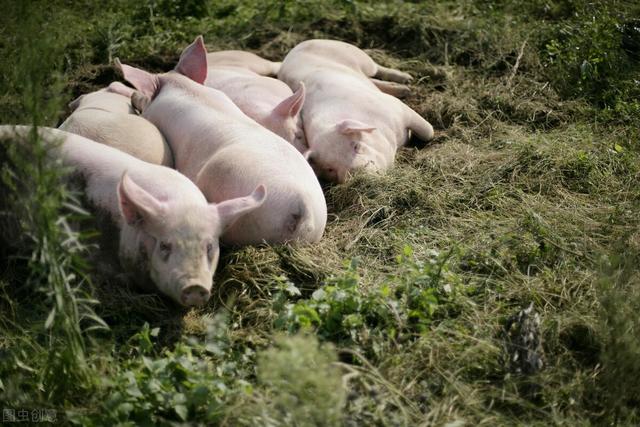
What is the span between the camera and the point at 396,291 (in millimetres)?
4172

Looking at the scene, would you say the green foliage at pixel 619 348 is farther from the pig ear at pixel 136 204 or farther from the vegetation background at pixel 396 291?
the pig ear at pixel 136 204

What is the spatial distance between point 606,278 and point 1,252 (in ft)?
10.4

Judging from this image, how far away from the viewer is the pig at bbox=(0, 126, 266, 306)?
3.99 meters

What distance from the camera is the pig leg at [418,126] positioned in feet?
21.2

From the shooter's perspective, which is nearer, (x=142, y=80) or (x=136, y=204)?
(x=136, y=204)

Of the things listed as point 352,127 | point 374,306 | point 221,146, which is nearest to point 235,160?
point 221,146

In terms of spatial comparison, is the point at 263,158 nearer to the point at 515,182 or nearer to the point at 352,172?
the point at 352,172

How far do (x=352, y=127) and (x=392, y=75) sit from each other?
71.1 inches

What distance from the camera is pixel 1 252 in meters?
4.54

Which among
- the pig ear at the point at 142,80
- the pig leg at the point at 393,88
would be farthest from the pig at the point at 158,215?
the pig leg at the point at 393,88

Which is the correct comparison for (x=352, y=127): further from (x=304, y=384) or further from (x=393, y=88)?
(x=304, y=384)

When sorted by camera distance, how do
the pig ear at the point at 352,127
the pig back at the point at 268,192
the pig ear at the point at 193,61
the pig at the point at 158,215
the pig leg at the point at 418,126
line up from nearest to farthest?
1. the pig at the point at 158,215
2. the pig back at the point at 268,192
3. the pig ear at the point at 352,127
4. the pig ear at the point at 193,61
5. the pig leg at the point at 418,126

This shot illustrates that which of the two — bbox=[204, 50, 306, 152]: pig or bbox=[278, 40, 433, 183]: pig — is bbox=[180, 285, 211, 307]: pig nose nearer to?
bbox=[278, 40, 433, 183]: pig

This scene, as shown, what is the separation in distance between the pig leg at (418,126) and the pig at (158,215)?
8.02 feet
